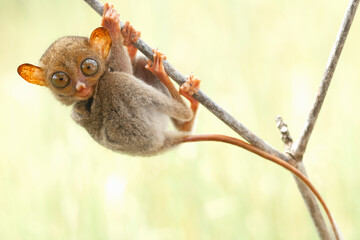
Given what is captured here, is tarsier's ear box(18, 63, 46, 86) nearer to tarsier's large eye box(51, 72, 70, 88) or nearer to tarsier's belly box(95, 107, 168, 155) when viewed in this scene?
tarsier's large eye box(51, 72, 70, 88)

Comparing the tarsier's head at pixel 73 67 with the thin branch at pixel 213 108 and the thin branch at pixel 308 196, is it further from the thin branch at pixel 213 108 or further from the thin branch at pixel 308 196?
the thin branch at pixel 308 196

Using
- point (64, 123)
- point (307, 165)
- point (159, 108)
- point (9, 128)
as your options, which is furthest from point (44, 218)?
point (307, 165)

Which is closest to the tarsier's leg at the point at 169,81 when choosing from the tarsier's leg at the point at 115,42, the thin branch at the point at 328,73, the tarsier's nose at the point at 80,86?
the tarsier's leg at the point at 115,42

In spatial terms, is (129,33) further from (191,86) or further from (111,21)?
(191,86)

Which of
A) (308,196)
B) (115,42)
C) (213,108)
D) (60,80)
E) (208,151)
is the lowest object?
(208,151)

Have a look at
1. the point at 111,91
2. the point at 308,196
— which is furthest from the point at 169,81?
the point at 308,196
